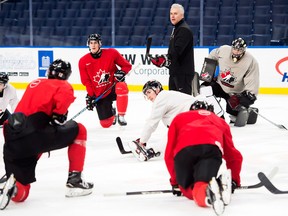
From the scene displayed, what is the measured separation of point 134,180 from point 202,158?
0.79 metres

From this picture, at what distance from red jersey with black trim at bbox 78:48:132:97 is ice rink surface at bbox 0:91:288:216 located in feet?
1.31

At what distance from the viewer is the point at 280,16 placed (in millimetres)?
9695

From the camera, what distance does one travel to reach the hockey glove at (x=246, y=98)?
5434mm

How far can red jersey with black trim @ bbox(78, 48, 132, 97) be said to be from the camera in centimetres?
541

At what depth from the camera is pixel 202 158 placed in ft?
8.79

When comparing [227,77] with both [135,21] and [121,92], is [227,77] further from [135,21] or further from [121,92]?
[135,21]

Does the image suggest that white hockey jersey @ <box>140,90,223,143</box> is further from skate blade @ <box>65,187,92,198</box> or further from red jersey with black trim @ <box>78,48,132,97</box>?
red jersey with black trim @ <box>78,48,132,97</box>

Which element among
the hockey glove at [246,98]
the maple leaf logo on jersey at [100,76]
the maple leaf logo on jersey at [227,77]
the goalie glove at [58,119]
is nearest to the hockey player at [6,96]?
the maple leaf logo on jersey at [100,76]

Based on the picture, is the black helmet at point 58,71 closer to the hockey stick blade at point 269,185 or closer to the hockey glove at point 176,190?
the hockey glove at point 176,190

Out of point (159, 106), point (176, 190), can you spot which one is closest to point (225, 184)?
point (176, 190)

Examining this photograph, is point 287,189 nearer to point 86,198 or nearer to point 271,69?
point 86,198

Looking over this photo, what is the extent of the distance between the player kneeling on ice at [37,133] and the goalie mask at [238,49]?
2796mm

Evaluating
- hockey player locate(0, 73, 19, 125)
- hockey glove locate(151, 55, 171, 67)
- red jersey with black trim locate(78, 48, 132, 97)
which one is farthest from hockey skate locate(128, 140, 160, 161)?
hockey player locate(0, 73, 19, 125)

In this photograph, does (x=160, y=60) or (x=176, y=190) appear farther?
(x=160, y=60)
